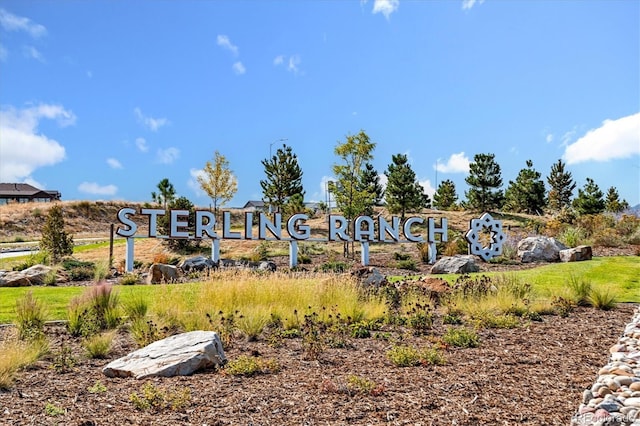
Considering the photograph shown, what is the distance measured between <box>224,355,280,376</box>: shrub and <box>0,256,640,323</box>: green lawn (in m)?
3.31

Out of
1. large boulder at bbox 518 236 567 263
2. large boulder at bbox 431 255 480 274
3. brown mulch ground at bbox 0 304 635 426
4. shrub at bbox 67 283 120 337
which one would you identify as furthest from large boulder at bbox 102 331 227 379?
large boulder at bbox 518 236 567 263

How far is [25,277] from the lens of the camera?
13391 millimetres

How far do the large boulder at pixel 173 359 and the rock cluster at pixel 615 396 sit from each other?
3.33 m

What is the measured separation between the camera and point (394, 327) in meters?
7.52

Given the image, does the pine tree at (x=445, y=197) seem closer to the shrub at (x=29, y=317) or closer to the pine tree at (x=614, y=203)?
the pine tree at (x=614, y=203)

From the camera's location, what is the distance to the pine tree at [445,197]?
51.5m

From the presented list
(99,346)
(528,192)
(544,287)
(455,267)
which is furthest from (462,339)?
(528,192)

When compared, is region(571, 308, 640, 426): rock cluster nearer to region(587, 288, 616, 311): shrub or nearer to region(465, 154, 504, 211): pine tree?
region(587, 288, 616, 311): shrub

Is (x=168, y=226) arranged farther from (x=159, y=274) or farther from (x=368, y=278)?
(x=368, y=278)

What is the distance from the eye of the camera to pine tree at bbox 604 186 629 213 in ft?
156

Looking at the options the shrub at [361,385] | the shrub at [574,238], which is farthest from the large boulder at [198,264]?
the shrub at [574,238]

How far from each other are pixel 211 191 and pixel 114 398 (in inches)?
1338

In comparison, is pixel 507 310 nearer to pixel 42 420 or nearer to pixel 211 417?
pixel 211 417

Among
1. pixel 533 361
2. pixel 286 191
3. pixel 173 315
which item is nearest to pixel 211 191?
pixel 286 191
